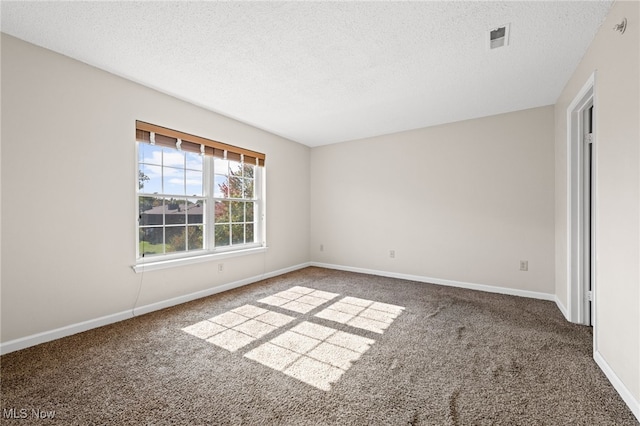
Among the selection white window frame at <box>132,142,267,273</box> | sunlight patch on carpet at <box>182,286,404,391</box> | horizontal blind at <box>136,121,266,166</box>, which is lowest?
sunlight patch on carpet at <box>182,286,404,391</box>

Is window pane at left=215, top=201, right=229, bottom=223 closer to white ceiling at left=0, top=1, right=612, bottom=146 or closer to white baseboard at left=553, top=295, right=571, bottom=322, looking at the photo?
white ceiling at left=0, top=1, right=612, bottom=146

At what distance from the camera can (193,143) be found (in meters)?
3.52

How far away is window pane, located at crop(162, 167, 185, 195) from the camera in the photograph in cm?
335

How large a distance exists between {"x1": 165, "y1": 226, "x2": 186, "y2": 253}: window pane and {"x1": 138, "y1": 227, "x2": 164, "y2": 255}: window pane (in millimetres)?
84

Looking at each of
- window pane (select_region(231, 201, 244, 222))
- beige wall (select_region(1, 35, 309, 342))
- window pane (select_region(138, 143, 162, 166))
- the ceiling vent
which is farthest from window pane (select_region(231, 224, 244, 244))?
the ceiling vent

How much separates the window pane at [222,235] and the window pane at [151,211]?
802mm

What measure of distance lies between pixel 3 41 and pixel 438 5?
3296 millimetres

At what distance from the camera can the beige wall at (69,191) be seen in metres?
2.21

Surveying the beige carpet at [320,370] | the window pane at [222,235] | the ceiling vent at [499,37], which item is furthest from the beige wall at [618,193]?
the window pane at [222,235]

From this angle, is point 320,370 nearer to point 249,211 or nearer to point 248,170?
point 249,211

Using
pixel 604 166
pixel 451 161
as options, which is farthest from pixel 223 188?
pixel 604 166

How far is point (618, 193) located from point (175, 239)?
4.12 metres

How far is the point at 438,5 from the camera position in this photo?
1833mm

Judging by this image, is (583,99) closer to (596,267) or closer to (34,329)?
(596,267)
